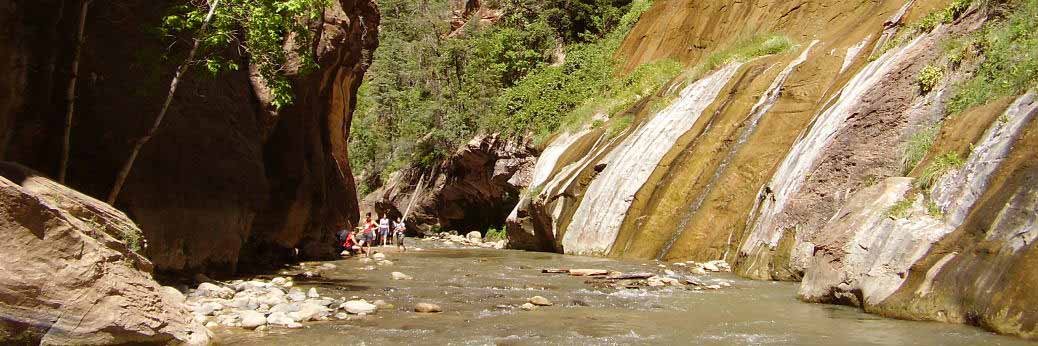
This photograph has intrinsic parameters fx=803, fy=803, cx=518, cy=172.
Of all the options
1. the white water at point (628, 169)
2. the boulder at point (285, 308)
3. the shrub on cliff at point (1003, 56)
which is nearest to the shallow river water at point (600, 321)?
the boulder at point (285, 308)

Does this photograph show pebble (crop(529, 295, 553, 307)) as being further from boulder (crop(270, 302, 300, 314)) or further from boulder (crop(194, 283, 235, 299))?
boulder (crop(194, 283, 235, 299))

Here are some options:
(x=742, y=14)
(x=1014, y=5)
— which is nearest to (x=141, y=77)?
(x=1014, y=5)

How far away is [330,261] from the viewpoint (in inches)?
804

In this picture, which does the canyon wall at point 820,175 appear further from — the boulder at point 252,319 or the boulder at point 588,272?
the boulder at point 252,319

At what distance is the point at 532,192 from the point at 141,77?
14.3 meters

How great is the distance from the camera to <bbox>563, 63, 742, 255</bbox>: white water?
761 inches

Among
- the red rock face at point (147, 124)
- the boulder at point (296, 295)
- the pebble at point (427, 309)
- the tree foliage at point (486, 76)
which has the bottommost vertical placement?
the boulder at point (296, 295)

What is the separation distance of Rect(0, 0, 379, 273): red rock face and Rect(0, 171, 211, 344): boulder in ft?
13.5

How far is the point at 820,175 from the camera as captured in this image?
13383mm

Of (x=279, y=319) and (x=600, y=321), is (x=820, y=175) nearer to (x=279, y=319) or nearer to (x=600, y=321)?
(x=600, y=321)

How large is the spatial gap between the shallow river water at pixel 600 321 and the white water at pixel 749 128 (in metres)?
3.58

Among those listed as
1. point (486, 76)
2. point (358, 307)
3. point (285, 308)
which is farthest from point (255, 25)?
point (486, 76)

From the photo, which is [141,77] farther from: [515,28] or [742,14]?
[515,28]

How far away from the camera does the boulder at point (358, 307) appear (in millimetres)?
9625
